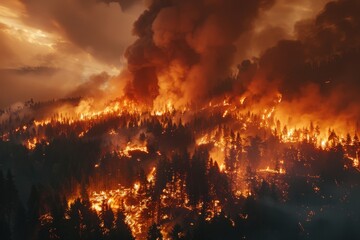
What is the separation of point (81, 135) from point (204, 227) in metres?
88.4

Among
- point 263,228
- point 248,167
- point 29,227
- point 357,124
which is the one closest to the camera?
point 29,227

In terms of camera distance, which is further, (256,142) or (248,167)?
(256,142)

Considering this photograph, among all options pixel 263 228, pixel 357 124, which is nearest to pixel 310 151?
→ pixel 357 124

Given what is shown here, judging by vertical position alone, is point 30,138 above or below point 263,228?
above

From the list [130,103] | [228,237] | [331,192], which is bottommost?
[228,237]

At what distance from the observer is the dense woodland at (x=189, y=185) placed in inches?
3681

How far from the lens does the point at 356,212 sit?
105938 millimetres

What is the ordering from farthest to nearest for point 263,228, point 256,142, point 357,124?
point 357,124 → point 256,142 → point 263,228

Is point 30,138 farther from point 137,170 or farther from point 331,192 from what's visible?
point 331,192

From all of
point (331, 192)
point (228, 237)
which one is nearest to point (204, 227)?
point (228, 237)

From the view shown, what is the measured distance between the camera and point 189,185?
370ft

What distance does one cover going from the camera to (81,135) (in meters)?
172

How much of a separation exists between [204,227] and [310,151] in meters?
47.5

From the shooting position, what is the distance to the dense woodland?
9350cm
